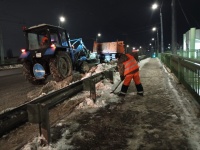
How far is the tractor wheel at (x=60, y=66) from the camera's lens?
9.70 meters

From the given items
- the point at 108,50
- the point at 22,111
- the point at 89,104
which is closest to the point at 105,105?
the point at 89,104

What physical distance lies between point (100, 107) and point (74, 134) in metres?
1.84

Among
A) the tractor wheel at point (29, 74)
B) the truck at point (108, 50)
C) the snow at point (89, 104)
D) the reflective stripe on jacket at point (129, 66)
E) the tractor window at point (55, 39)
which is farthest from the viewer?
the truck at point (108, 50)

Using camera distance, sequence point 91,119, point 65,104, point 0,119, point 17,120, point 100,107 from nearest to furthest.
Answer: point 0,119, point 17,120, point 91,119, point 100,107, point 65,104

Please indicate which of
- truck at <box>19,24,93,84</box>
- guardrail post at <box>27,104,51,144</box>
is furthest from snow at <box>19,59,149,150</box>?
truck at <box>19,24,93,84</box>

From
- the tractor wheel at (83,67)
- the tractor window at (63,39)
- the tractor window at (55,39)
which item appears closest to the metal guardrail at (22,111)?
the tractor window at (55,39)

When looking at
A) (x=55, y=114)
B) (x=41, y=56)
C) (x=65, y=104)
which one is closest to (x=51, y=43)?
(x=41, y=56)

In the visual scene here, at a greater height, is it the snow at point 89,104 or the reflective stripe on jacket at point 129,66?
the reflective stripe on jacket at point 129,66

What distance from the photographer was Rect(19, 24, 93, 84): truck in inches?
387

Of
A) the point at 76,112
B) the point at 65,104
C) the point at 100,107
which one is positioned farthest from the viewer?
the point at 65,104

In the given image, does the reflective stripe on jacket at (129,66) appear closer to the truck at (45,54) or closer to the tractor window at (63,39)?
the truck at (45,54)

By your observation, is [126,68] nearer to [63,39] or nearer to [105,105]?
[105,105]

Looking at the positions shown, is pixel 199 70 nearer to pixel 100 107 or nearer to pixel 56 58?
pixel 100 107

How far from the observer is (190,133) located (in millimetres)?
4078
